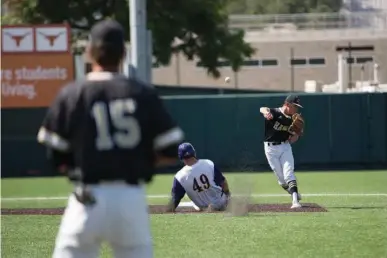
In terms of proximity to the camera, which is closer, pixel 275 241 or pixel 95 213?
pixel 95 213

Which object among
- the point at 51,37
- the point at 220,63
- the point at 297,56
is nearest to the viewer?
the point at 51,37

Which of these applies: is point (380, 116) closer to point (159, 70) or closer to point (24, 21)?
point (24, 21)

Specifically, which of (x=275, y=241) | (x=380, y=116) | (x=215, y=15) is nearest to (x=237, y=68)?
(x=215, y=15)

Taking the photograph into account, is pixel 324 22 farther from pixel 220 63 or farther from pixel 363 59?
pixel 220 63

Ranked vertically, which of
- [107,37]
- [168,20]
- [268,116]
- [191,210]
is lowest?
[191,210]

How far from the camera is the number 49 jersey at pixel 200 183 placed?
14.3 metres

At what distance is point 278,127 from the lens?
1559 cm

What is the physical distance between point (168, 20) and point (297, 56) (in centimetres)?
2132

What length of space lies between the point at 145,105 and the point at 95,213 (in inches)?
26.8

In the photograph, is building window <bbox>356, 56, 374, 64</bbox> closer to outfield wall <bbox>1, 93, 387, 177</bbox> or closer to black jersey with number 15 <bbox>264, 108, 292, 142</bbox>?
outfield wall <bbox>1, 93, 387, 177</bbox>

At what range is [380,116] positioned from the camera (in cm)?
2845

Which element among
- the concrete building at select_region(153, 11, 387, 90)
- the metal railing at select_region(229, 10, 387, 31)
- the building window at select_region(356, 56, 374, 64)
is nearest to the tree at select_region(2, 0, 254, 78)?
the concrete building at select_region(153, 11, 387, 90)

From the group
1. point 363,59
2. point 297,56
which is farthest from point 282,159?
point 297,56

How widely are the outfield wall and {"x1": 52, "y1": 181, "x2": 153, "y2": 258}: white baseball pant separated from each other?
22111mm
